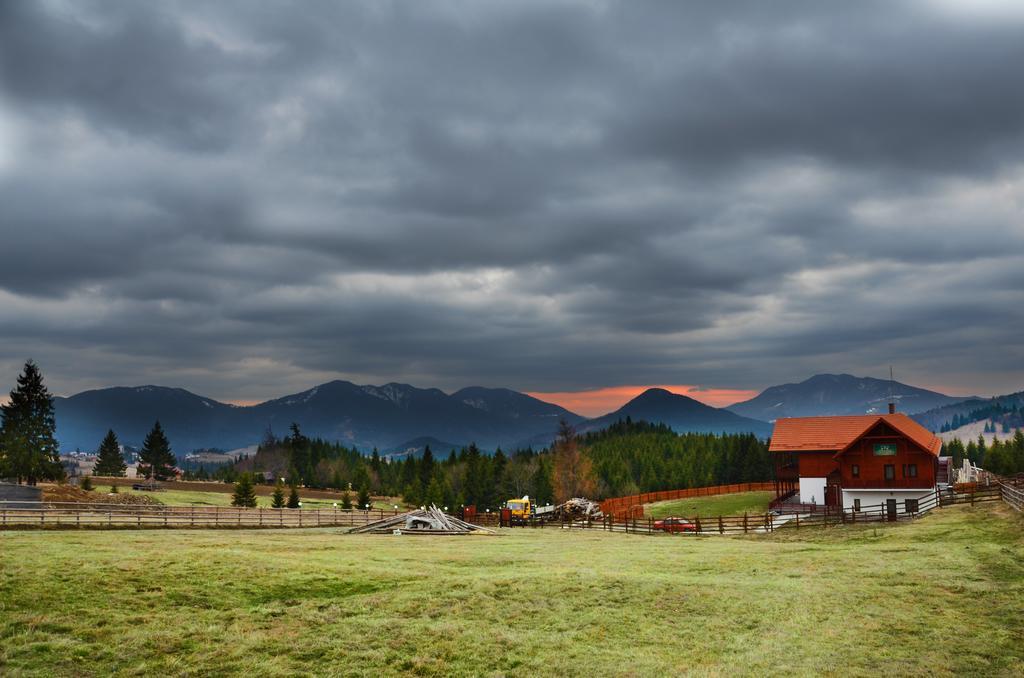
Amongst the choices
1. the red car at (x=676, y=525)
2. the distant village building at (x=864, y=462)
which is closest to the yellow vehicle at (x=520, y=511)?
the red car at (x=676, y=525)

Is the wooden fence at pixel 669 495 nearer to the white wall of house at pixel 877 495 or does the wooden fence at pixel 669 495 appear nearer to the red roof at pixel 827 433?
the red roof at pixel 827 433

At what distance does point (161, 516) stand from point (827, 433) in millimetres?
62232

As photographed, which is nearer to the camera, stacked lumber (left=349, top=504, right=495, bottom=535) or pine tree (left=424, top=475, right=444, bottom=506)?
stacked lumber (left=349, top=504, right=495, bottom=535)

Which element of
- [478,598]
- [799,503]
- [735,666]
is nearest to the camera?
[735,666]

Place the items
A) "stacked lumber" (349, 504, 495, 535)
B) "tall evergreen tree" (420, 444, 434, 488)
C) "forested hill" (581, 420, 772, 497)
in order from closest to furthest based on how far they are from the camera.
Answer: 1. "stacked lumber" (349, 504, 495, 535)
2. "forested hill" (581, 420, 772, 497)
3. "tall evergreen tree" (420, 444, 434, 488)

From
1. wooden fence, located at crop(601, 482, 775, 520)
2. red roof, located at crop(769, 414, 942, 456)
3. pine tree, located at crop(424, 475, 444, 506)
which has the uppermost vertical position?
red roof, located at crop(769, 414, 942, 456)

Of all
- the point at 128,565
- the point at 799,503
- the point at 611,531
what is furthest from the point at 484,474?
the point at 128,565

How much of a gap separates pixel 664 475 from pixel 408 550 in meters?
120

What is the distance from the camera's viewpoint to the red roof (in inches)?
2808

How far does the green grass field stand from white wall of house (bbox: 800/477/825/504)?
137 feet

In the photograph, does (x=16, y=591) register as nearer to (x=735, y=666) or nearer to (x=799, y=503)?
(x=735, y=666)

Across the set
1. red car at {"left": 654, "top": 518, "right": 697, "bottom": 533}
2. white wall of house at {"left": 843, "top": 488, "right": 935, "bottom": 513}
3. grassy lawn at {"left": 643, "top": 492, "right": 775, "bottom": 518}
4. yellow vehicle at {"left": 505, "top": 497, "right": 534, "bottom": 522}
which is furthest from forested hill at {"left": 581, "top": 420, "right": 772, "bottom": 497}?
red car at {"left": 654, "top": 518, "right": 697, "bottom": 533}

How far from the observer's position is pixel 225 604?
22.0 metres

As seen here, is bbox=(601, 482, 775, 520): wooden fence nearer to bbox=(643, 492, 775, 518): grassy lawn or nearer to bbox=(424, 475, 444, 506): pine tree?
bbox=(643, 492, 775, 518): grassy lawn
